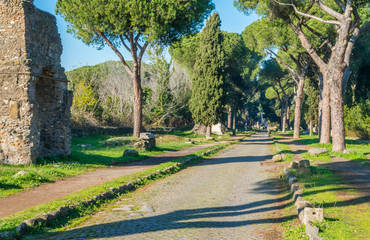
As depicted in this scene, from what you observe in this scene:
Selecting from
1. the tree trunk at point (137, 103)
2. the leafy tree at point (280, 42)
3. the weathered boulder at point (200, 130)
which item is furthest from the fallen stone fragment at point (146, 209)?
the weathered boulder at point (200, 130)

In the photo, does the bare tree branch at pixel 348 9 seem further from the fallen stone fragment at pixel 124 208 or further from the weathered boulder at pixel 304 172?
the fallen stone fragment at pixel 124 208

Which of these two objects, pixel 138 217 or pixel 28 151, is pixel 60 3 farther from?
pixel 138 217

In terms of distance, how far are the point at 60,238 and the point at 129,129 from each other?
2889 cm

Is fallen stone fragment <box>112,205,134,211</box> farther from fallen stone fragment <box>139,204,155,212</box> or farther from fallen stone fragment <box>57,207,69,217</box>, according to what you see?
fallen stone fragment <box>57,207,69,217</box>

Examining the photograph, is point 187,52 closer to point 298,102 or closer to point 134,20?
point 298,102

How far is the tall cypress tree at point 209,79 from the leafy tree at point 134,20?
10.9 meters

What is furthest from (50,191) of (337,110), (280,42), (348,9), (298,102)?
(298,102)

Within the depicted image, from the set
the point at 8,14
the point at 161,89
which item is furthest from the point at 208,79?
the point at 8,14

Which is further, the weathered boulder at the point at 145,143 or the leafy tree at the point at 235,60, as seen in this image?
the leafy tree at the point at 235,60

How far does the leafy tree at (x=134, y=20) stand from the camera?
76.2 ft

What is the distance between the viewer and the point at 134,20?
23562 mm

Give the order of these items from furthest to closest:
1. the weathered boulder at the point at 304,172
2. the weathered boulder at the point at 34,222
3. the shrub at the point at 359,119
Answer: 1. the shrub at the point at 359,119
2. the weathered boulder at the point at 304,172
3. the weathered boulder at the point at 34,222

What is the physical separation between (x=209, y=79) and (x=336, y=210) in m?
32.4

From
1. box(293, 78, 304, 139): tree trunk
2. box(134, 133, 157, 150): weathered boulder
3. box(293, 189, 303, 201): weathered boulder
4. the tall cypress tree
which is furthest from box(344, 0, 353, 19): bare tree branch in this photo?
the tall cypress tree
